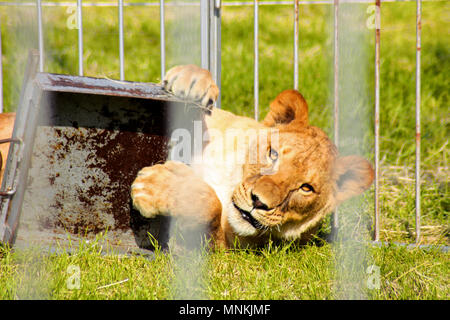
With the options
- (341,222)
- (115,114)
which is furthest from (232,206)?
(341,222)

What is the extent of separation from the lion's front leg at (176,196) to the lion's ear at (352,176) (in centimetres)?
54

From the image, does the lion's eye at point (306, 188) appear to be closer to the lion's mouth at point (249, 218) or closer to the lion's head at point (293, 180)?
the lion's head at point (293, 180)

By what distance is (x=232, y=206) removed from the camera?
2164 mm

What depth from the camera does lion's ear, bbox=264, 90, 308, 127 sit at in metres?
2.34

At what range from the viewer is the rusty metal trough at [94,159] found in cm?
214

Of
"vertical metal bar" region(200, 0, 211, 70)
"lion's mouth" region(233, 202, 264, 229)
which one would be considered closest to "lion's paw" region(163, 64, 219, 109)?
"lion's mouth" region(233, 202, 264, 229)

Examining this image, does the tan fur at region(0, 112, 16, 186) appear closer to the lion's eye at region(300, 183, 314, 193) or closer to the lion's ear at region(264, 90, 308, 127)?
the lion's ear at region(264, 90, 308, 127)

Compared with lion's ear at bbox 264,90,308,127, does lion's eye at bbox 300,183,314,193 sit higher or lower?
lower

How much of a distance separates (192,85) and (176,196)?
0.45m

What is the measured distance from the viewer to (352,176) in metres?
2.38

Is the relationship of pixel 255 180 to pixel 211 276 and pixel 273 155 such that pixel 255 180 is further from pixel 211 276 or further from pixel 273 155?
pixel 211 276

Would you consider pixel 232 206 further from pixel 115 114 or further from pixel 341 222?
pixel 341 222

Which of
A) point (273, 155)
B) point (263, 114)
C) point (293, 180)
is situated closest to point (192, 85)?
point (273, 155)

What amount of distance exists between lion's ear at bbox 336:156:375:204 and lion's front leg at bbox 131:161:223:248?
21.3 inches
